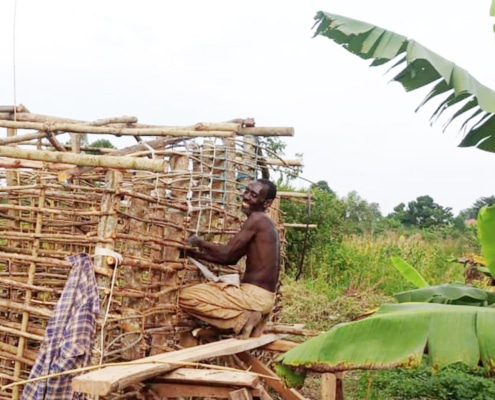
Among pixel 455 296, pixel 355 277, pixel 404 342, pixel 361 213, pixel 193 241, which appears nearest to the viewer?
pixel 404 342

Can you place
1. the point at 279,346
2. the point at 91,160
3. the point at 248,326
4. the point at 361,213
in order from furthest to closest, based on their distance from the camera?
the point at 361,213, the point at 279,346, the point at 248,326, the point at 91,160

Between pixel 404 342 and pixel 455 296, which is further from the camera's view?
pixel 455 296

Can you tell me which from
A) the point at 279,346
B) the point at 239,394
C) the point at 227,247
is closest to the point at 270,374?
the point at 279,346

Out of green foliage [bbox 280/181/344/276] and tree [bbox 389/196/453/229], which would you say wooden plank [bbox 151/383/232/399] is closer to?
green foliage [bbox 280/181/344/276]

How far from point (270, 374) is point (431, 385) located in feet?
9.38

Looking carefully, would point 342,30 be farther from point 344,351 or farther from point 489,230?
point 344,351

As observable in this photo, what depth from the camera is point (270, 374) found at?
19.4ft

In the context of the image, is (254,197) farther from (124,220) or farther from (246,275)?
(124,220)

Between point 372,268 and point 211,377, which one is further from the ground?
point 211,377

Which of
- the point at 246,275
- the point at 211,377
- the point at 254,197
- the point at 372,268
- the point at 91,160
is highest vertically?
the point at 91,160

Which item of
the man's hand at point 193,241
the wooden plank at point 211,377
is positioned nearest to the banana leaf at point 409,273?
the man's hand at point 193,241

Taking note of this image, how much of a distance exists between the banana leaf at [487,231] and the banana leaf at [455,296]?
1.63ft

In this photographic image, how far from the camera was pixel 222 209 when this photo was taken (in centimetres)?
597

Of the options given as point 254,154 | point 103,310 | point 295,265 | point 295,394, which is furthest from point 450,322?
point 295,265
